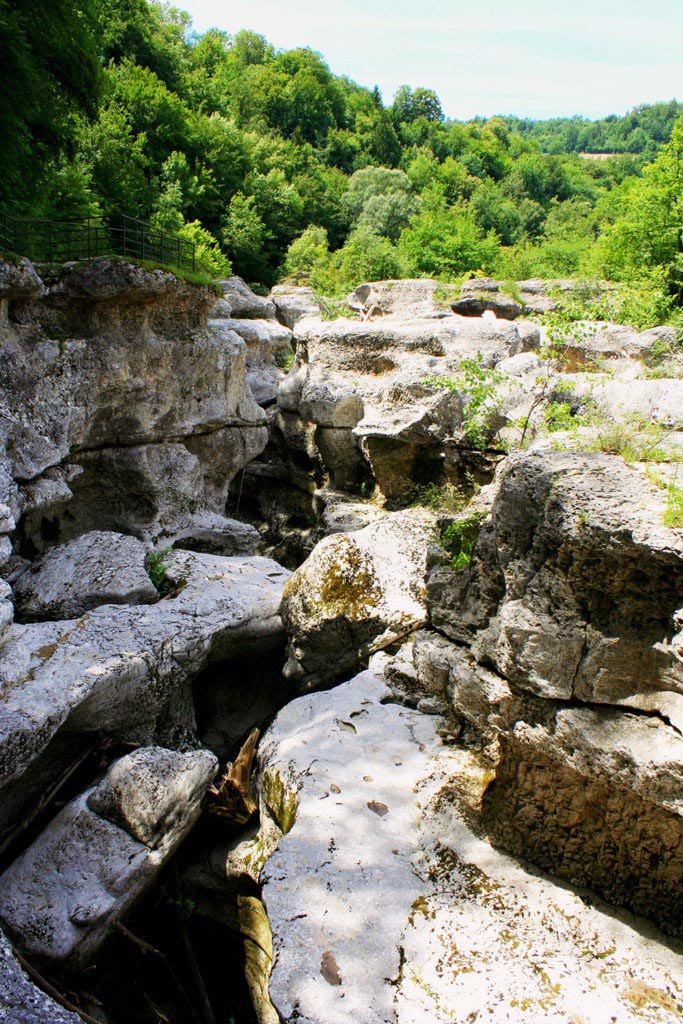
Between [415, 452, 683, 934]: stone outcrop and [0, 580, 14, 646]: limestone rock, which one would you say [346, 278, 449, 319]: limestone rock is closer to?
[0, 580, 14, 646]: limestone rock

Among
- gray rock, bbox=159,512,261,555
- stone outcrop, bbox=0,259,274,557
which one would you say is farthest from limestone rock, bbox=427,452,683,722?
gray rock, bbox=159,512,261,555

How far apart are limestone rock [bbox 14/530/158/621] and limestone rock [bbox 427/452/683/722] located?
4.56 metres

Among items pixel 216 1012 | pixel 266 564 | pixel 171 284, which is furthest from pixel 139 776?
pixel 171 284

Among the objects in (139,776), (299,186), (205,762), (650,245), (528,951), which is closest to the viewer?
(528,951)

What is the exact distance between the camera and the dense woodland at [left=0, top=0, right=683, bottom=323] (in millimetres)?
13211

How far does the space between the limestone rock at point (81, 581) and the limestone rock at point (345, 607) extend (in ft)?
5.90

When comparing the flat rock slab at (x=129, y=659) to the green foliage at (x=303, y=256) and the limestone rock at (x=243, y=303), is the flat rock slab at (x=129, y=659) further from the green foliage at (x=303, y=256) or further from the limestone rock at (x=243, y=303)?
the green foliage at (x=303, y=256)

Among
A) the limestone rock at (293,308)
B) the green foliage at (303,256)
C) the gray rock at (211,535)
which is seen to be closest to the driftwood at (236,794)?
the gray rock at (211,535)

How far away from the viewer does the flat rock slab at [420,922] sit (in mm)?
4223

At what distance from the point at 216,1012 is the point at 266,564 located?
5114mm

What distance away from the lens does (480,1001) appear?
425cm

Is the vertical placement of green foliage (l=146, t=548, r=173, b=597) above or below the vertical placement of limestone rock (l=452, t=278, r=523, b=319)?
below

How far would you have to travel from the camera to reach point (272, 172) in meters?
35.3

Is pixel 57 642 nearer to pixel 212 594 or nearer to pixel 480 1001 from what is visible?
pixel 212 594
